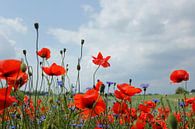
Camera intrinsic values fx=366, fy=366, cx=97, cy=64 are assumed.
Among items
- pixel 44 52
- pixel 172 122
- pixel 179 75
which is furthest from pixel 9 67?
pixel 179 75

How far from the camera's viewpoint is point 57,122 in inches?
101

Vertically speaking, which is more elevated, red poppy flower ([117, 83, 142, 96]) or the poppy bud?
red poppy flower ([117, 83, 142, 96])

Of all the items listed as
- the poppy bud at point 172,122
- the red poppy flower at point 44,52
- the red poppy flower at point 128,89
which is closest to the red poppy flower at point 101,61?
the red poppy flower at point 44,52

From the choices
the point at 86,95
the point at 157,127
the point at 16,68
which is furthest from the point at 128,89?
the point at 16,68

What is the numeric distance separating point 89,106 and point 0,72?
1.61 feet

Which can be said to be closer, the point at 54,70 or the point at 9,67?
the point at 9,67

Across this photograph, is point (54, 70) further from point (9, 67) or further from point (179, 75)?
point (179, 75)

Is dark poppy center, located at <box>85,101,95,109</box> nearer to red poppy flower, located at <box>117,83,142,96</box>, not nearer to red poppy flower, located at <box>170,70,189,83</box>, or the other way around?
red poppy flower, located at <box>117,83,142,96</box>

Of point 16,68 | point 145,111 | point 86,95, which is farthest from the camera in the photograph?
point 145,111

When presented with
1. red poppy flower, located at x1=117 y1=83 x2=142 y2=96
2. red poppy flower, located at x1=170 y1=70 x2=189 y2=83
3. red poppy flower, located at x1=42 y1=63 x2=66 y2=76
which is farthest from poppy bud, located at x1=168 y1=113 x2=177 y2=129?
red poppy flower, located at x1=170 y1=70 x2=189 y2=83

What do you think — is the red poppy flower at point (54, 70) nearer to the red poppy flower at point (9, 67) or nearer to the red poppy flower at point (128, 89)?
the red poppy flower at point (128, 89)

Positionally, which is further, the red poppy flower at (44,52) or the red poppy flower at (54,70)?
the red poppy flower at (44,52)

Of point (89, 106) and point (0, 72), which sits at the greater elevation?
point (0, 72)

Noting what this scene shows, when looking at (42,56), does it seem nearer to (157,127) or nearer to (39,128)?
(39,128)
